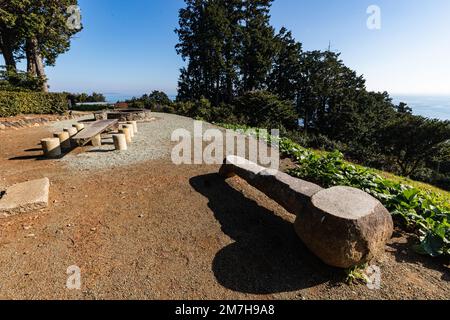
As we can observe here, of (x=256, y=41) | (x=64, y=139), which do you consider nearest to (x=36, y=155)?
(x=64, y=139)

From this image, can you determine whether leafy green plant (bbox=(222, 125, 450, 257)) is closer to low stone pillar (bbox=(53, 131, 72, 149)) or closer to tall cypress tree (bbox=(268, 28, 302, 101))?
low stone pillar (bbox=(53, 131, 72, 149))

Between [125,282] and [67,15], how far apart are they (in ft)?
75.2

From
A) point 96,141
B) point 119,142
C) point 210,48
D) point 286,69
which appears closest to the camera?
point 119,142

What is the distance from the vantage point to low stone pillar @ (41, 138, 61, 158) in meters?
6.75

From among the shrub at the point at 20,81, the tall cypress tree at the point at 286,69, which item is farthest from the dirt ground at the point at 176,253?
the tall cypress tree at the point at 286,69

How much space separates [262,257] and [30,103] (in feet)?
54.5

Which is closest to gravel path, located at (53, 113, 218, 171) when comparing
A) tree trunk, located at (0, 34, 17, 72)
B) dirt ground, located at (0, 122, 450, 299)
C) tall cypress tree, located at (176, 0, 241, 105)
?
dirt ground, located at (0, 122, 450, 299)

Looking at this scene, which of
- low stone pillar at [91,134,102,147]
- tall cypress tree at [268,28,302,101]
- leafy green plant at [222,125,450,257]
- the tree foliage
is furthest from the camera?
tall cypress tree at [268,28,302,101]

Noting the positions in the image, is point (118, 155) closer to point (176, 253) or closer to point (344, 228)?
point (176, 253)

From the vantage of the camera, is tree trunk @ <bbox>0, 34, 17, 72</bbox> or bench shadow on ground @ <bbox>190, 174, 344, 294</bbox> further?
tree trunk @ <bbox>0, 34, 17, 72</bbox>

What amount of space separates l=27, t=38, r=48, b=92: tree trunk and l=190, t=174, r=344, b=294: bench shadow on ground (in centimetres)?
1954

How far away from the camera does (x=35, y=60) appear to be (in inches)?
696
